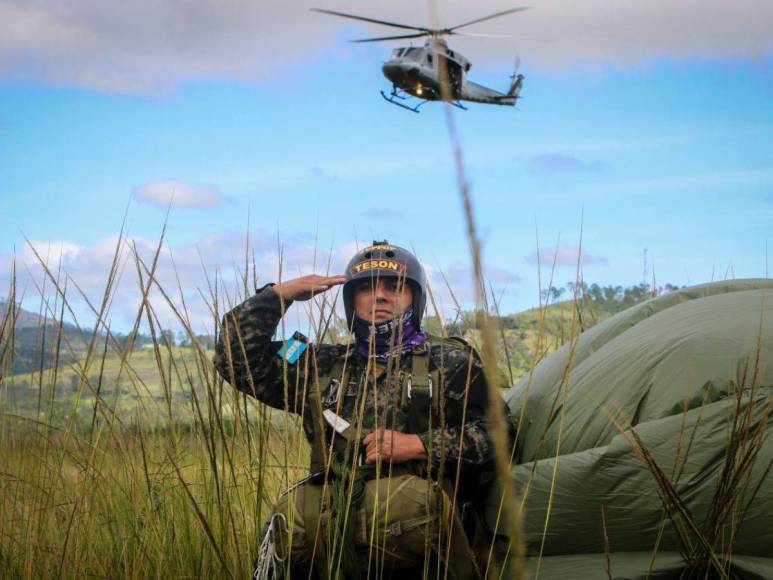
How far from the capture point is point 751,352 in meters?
2.37

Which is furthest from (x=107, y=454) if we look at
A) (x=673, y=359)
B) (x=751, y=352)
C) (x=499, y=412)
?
(x=499, y=412)

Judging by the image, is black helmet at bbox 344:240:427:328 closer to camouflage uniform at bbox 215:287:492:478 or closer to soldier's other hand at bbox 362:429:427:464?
camouflage uniform at bbox 215:287:492:478

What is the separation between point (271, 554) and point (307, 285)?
120 cm

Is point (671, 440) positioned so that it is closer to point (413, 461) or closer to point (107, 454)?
point (413, 461)

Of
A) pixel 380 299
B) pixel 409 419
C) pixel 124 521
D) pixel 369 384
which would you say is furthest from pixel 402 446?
pixel 124 521

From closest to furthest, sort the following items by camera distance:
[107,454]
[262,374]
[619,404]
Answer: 1. [619,404]
2. [107,454]
3. [262,374]

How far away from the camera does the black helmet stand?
11.5 feet

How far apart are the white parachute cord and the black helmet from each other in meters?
1.11

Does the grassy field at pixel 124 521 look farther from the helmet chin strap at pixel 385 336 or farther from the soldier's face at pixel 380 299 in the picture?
the soldier's face at pixel 380 299

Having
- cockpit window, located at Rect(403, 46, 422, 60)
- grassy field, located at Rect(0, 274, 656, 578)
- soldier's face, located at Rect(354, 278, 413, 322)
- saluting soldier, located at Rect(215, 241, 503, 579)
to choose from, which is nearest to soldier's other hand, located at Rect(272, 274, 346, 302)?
saluting soldier, located at Rect(215, 241, 503, 579)

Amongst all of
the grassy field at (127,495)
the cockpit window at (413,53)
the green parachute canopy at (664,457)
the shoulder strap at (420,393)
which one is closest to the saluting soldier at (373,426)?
the shoulder strap at (420,393)

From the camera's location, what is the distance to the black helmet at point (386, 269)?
11.5 ft

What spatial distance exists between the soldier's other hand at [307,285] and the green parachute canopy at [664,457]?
102cm

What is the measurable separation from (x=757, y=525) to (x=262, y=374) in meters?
1.90
